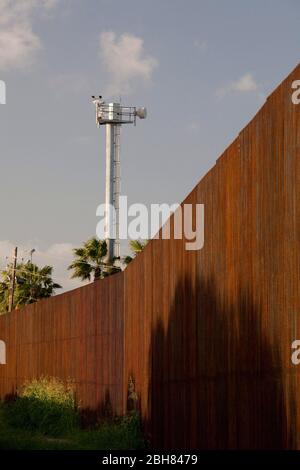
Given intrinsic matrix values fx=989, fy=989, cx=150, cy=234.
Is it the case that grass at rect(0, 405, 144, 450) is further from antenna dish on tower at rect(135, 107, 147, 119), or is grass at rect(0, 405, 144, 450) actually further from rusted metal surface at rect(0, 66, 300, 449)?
antenna dish on tower at rect(135, 107, 147, 119)

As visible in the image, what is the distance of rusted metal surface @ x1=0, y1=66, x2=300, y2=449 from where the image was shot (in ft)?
28.1

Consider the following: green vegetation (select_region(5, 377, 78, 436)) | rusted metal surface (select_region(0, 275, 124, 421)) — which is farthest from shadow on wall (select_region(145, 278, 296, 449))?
green vegetation (select_region(5, 377, 78, 436))

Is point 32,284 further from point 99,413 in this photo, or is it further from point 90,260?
point 99,413

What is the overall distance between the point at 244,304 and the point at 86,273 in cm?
3335

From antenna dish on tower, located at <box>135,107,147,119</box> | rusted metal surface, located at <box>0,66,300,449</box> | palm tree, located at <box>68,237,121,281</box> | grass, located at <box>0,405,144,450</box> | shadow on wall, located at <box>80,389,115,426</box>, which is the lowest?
grass, located at <box>0,405,144,450</box>

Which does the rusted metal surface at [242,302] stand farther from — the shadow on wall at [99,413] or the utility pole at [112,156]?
the utility pole at [112,156]

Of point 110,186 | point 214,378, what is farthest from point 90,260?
point 214,378

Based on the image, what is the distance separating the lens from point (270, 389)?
8859mm

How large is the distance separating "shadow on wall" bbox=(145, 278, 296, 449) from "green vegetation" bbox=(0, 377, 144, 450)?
1412 mm

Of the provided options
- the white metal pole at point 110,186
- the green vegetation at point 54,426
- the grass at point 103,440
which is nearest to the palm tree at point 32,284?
the white metal pole at point 110,186

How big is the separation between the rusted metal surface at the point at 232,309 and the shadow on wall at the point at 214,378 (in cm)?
1

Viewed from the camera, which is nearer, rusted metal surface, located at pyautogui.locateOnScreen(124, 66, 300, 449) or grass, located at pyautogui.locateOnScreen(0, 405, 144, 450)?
rusted metal surface, located at pyautogui.locateOnScreen(124, 66, 300, 449)

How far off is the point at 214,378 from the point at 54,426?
11040 mm

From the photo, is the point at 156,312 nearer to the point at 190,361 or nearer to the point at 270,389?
the point at 190,361
